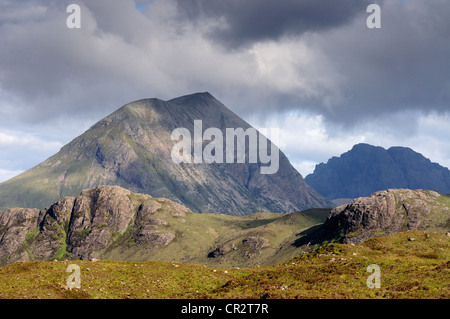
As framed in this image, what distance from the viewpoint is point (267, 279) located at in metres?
53.0

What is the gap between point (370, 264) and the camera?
5638 cm

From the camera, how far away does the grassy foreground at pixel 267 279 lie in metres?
44.0

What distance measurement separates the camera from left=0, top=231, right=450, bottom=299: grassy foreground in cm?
4397
